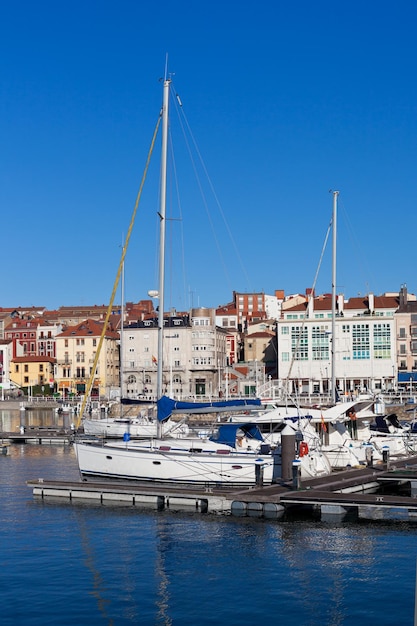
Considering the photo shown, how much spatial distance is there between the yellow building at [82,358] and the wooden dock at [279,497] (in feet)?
314

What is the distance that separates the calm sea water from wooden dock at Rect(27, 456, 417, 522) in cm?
65

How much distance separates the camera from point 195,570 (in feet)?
71.3

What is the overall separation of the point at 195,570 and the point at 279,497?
690 cm

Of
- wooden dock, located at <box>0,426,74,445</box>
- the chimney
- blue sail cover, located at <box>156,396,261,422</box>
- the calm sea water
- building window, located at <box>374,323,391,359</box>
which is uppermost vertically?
the chimney

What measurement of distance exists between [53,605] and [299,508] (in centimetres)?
1124

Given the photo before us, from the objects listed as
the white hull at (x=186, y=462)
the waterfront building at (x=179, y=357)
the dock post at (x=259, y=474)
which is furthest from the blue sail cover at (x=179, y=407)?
the waterfront building at (x=179, y=357)

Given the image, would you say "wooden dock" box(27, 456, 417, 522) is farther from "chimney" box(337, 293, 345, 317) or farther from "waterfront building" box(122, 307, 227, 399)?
"waterfront building" box(122, 307, 227, 399)

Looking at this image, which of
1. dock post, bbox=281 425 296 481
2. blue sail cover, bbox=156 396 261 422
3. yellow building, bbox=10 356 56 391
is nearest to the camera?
dock post, bbox=281 425 296 481

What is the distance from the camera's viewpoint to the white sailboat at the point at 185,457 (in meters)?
32.6

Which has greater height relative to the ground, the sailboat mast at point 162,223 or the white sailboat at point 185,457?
the sailboat mast at point 162,223

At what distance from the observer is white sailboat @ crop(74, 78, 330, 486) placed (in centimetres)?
3262

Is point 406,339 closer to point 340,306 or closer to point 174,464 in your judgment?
point 340,306

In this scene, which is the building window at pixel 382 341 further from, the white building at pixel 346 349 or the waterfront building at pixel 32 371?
the waterfront building at pixel 32 371

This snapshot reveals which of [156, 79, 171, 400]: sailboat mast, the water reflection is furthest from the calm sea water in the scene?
the water reflection
